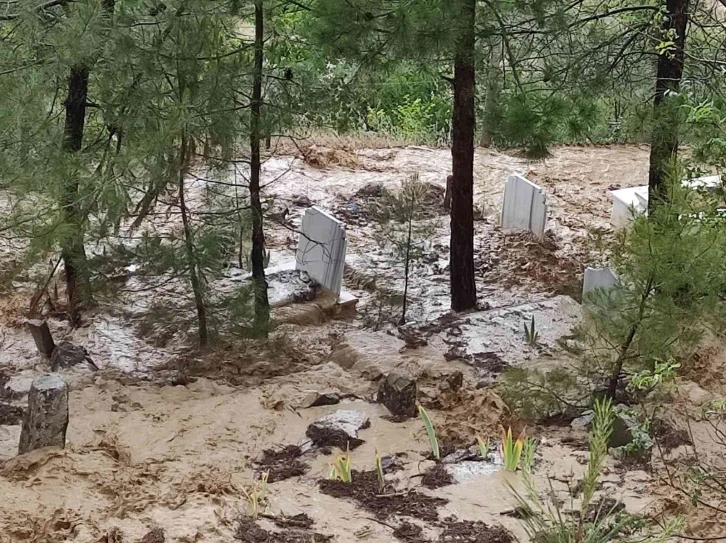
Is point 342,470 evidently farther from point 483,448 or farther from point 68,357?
point 68,357

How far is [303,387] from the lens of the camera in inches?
242

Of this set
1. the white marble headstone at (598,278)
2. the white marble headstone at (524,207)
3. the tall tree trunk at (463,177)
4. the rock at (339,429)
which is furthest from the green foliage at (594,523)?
the white marble headstone at (524,207)

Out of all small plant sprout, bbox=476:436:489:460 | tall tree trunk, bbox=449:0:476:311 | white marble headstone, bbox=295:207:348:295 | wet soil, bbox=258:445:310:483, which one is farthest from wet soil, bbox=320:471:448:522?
white marble headstone, bbox=295:207:348:295

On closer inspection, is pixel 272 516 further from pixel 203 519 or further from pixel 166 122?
pixel 166 122

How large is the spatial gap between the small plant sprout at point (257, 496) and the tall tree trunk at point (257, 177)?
2.77 metres

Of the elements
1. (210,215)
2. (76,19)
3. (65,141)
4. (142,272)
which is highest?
(76,19)

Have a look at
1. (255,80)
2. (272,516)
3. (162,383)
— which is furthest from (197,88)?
(272,516)

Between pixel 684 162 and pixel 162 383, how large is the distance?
401 cm

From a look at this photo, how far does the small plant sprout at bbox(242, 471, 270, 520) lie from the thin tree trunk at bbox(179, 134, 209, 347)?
256 centimetres

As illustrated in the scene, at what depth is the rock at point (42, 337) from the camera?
23.9 ft

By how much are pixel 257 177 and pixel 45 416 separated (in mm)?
2871

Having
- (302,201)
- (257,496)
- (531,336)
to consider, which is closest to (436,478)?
(257,496)

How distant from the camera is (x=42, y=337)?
733 centimetres

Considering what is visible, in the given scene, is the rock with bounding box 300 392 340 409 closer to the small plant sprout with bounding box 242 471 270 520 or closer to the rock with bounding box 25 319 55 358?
the small plant sprout with bounding box 242 471 270 520
